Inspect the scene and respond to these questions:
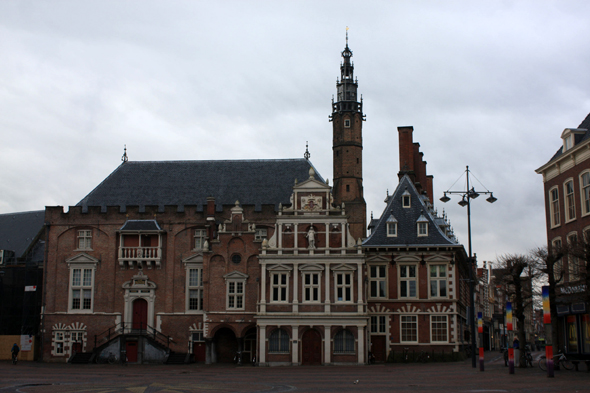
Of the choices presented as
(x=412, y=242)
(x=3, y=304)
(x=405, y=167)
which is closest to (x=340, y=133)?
(x=405, y=167)

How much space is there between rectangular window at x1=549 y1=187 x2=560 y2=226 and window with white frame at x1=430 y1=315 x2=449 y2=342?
1145cm

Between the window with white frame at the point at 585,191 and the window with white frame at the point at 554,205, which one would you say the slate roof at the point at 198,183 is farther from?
the window with white frame at the point at 585,191

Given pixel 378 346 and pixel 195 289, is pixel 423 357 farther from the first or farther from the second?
pixel 195 289

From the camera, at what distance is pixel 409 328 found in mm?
48312

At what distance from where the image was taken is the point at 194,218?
174 ft

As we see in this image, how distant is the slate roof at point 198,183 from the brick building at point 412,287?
33.5 ft

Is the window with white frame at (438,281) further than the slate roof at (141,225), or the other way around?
the slate roof at (141,225)

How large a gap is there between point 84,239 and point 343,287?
22.3 m

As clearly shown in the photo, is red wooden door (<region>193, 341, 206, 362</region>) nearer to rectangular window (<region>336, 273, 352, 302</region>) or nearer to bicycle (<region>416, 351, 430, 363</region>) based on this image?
rectangular window (<region>336, 273, 352, 302</region>)

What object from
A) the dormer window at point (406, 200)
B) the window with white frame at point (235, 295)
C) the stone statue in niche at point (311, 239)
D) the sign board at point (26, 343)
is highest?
the dormer window at point (406, 200)

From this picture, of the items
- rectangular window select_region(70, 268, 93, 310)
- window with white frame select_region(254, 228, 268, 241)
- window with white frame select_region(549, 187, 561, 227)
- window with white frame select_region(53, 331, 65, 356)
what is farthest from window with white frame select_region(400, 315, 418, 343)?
window with white frame select_region(53, 331, 65, 356)

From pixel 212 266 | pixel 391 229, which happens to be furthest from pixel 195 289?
pixel 391 229

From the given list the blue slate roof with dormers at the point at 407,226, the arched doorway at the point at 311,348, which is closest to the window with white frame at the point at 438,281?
the blue slate roof with dormers at the point at 407,226

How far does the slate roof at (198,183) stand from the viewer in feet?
183
